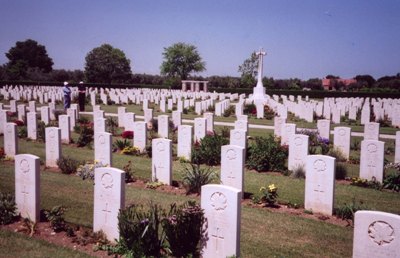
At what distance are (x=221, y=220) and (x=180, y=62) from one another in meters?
96.2

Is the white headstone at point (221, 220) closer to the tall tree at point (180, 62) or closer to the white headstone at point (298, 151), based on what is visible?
the white headstone at point (298, 151)

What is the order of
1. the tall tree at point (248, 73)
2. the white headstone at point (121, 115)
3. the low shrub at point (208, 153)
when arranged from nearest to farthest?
the low shrub at point (208, 153), the white headstone at point (121, 115), the tall tree at point (248, 73)

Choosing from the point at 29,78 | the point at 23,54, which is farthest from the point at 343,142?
the point at 23,54

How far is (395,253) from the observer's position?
4.75 meters

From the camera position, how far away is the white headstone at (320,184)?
8.35 meters

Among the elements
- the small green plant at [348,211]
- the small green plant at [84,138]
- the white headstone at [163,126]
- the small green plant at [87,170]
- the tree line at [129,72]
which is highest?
the tree line at [129,72]

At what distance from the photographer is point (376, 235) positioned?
193 inches

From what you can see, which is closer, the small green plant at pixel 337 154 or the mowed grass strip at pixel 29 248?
the mowed grass strip at pixel 29 248

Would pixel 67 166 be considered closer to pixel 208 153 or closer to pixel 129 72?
pixel 208 153

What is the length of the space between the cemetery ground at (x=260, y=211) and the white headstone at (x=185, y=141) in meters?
0.60

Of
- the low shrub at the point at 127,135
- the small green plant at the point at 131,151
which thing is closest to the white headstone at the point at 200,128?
the small green plant at the point at 131,151

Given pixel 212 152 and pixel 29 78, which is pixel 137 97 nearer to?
pixel 212 152

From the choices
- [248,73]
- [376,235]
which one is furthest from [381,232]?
[248,73]

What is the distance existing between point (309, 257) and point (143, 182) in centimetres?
559
